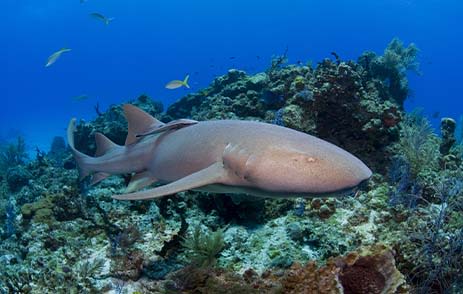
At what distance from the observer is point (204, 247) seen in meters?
4.95

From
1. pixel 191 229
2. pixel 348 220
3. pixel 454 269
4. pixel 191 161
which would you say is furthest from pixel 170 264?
pixel 454 269

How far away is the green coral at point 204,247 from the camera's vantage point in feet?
15.9

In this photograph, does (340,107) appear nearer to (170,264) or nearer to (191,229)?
(191,229)

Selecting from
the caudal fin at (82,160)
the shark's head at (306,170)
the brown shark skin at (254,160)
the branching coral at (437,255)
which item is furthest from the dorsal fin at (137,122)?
the branching coral at (437,255)

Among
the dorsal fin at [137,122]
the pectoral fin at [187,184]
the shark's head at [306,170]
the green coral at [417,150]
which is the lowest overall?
the pectoral fin at [187,184]

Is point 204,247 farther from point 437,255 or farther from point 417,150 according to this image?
point 417,150

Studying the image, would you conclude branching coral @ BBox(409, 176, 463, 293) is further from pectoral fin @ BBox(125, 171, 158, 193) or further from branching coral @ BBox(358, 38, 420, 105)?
branching coral @ BBox(358, 38, 420, 105)

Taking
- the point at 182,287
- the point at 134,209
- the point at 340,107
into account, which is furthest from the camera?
the point at 340,107

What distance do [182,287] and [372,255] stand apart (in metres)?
2.01

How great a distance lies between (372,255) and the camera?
12.2ft

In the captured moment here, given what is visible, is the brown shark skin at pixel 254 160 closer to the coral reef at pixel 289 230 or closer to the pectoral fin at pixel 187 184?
the pectoral fin at pixel 187 184

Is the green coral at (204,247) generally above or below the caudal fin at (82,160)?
below

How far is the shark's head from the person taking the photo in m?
2.71

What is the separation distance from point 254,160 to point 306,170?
19.6 inches
